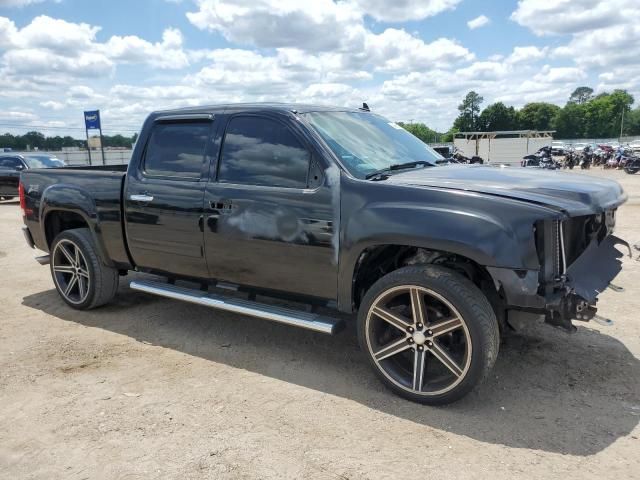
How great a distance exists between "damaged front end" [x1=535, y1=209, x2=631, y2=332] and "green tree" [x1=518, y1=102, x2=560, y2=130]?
114998 millimetres

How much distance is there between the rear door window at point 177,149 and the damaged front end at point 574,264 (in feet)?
9.01

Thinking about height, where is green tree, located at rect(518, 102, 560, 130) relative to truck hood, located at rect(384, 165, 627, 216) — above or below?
above

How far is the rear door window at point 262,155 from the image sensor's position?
3.91 m

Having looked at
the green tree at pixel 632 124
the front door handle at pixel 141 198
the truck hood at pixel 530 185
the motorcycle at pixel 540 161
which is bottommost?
the motorcycle at pixel 540 161

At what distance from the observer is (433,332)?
11.1 ft

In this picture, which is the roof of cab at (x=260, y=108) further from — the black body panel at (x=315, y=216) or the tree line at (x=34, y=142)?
the tree line at (x=34, y=142)

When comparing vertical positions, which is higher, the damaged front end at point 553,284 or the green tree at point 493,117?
the green tree at point 493,117

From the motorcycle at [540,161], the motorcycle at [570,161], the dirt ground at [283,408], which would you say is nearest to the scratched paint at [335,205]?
the dirt ground at [283,408]

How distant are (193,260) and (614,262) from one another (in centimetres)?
320

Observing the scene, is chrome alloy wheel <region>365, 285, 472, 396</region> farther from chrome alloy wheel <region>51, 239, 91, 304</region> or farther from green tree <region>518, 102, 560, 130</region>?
green tree <region>518, 102, 560, 130</region>

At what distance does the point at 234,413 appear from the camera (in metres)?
3.43

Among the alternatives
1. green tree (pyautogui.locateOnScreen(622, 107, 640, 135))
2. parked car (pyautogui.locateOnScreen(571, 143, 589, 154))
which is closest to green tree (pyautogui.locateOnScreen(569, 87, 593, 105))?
green tree (pyautogui.locateOnScreen(622, 107, 640, 135))

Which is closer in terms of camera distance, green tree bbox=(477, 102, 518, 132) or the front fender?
the front fender

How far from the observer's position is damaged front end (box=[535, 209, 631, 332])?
3053 mm
